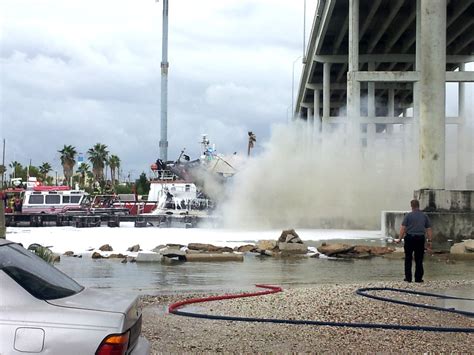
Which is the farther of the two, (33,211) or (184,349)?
(33,211)

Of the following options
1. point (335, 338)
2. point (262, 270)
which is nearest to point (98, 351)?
A: point (335, 338)

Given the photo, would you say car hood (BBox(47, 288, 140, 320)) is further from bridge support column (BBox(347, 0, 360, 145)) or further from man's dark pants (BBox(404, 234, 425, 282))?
bridge support column (BBox(347, 0, 360, 145))

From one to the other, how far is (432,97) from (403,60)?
81.6 ft

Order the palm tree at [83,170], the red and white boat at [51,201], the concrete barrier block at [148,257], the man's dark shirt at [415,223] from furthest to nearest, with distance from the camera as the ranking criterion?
the palm tree at [83,170] → the red and white boat at [51,201] → the concrete barrier block at [148,257] → the man's dark shirt at [415,223]

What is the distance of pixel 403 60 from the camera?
50375mm

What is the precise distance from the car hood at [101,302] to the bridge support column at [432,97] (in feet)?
75.7

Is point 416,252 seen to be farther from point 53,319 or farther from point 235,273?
point 53,319

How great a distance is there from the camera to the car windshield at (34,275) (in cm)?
434

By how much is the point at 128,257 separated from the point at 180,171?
1249 inches

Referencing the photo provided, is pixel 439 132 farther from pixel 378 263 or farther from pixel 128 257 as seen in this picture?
pixel 128 257

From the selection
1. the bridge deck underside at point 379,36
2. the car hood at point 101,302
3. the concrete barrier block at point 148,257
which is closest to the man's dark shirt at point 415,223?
the concrete barrier block at point 148,257

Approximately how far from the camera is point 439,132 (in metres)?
26.4

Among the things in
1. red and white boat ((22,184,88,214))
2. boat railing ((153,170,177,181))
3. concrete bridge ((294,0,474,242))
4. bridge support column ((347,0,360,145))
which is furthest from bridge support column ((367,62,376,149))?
red and white boat ((22,184,88,214))

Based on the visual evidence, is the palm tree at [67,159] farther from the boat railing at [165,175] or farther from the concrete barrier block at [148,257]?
the concrete barrier block at [148,257]
